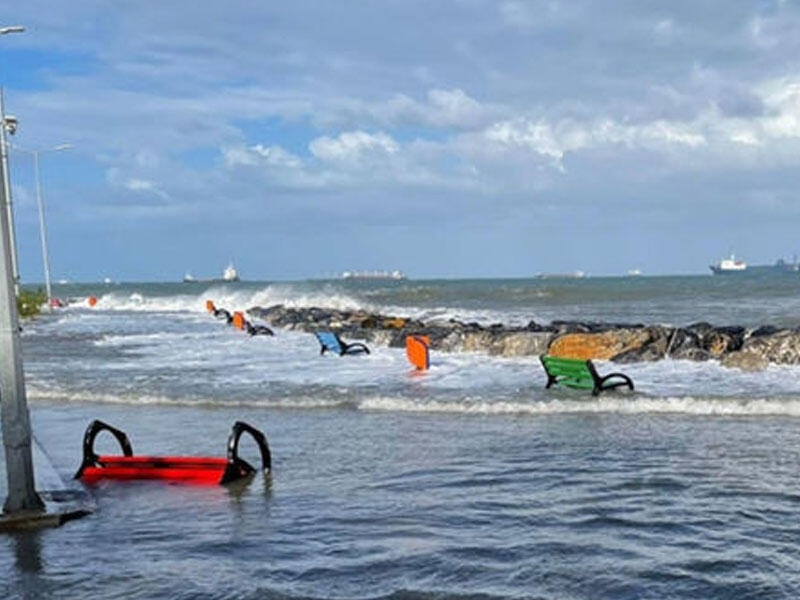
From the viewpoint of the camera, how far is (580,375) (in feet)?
54.8

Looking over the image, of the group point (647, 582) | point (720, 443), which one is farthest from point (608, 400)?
point (647, 582)

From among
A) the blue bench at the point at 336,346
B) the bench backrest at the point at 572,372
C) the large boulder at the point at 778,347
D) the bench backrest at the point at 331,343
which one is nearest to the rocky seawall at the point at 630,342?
the large boulder at the point at 778,347

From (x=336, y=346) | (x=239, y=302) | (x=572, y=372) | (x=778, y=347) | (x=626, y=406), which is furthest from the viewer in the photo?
(x=239, y=302)

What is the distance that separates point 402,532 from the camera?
7625 mm

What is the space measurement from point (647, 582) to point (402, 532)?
6.77 feet

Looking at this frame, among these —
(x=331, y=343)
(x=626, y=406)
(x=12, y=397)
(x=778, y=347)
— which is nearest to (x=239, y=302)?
(x=331, y=343)

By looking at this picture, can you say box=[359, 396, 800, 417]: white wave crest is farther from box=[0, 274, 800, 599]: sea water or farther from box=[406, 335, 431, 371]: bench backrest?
box=[406, 335, 431, 371]: bench backrest

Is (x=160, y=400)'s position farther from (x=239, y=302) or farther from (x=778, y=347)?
(x=239, y=302)

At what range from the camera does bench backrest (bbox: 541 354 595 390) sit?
651 inches

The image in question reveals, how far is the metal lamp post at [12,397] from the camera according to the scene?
8008mm

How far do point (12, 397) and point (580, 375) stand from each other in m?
10.6

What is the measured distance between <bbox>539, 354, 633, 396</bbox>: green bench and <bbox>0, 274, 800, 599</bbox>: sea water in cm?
44

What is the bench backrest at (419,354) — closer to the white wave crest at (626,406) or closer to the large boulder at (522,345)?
the large boulder at (522,345)

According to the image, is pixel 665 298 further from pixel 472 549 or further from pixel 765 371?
pixel 472 549
